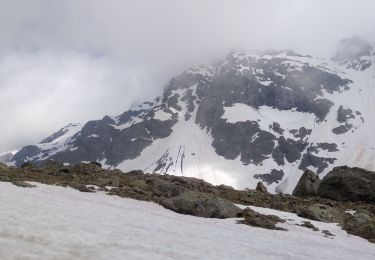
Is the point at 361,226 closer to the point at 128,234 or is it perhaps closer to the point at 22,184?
the point at 128,234

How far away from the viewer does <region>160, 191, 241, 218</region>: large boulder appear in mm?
29297

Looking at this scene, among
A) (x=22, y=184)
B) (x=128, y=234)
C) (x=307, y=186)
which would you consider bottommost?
(x=128, y=234)

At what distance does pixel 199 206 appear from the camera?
29.5m

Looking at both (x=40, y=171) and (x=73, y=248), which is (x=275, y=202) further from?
(x=73, y=248)

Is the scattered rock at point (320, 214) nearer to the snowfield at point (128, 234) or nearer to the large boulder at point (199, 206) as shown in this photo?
the snowfield at point (128, 234)

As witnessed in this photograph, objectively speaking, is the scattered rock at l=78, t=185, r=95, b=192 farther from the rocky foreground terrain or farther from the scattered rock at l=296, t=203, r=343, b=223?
the scattered rock at l=296, t=203, r=343, b=223

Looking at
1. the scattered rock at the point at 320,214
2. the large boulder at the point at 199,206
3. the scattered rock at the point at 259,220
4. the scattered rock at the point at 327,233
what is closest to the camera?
the scattered rock at the point at 259,220

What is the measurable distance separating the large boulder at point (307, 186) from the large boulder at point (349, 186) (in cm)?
133

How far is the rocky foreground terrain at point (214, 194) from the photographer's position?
29.7 metres

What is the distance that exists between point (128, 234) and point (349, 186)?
102 ft

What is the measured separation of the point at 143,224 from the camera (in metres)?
23.3

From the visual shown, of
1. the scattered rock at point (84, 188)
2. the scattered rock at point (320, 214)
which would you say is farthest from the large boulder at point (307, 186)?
the scattered rock at point (84, 188)

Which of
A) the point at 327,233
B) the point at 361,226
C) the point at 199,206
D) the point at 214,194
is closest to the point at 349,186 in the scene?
the point at 214,194

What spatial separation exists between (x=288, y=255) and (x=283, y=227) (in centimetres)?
835
